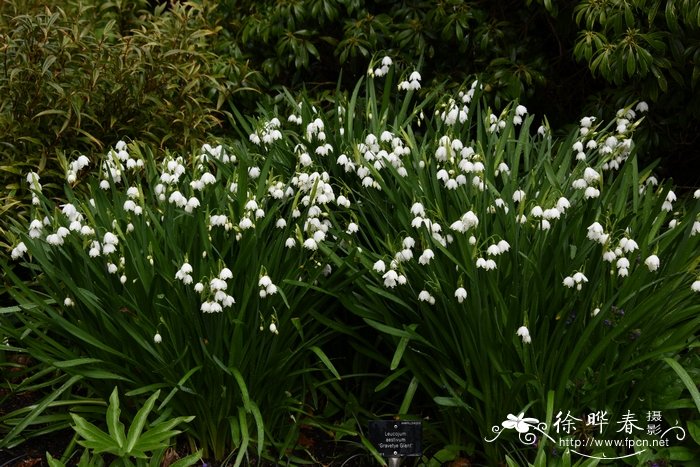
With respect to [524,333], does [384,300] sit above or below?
above

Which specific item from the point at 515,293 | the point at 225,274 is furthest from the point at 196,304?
the point at 515,293

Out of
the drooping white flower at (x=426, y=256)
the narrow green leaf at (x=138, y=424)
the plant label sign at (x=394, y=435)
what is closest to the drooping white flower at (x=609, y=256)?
the drooping white flower at (x=426, y=256)

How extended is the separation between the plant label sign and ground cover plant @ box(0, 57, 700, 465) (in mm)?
153

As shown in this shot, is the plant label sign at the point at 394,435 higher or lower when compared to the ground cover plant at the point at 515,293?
lower

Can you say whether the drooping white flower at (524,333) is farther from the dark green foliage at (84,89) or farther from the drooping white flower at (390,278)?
the dark green foliage at (84,89)

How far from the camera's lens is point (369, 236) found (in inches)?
154

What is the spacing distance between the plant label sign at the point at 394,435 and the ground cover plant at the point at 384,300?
0.15 metres

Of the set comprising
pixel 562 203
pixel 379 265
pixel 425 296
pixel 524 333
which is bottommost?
pixel 524 333

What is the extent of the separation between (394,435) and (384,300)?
1.91 ft

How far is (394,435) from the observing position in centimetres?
313

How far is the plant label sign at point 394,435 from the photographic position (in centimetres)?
312

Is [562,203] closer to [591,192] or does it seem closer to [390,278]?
[591,192]

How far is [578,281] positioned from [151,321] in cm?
160

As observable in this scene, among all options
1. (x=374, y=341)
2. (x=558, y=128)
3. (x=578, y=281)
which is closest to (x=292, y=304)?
(x=374, y=341)
